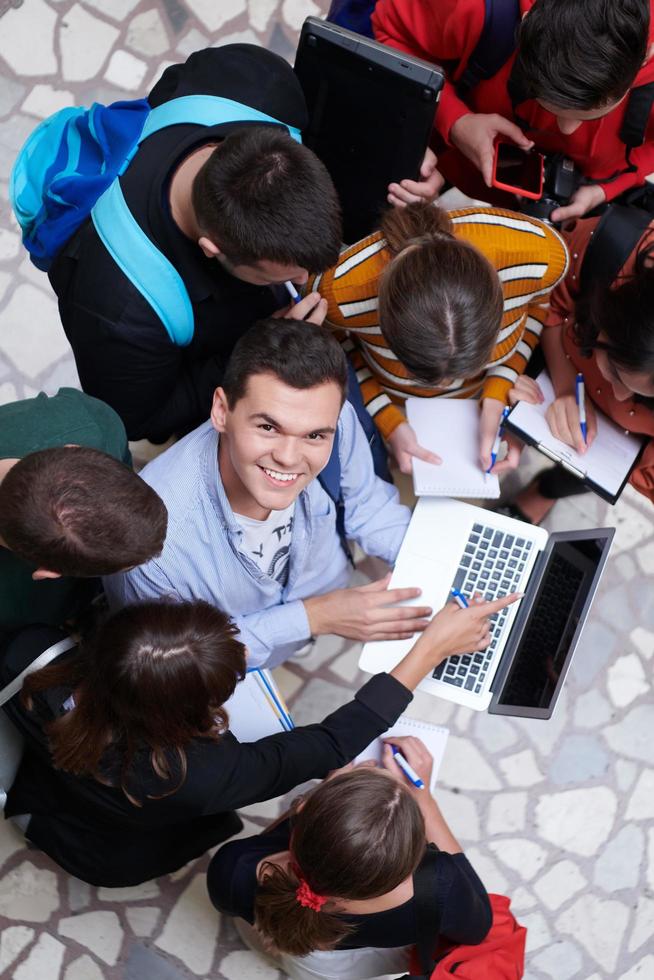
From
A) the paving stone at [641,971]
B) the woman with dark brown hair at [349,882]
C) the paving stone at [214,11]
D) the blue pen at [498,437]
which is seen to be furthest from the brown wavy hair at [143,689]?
the paving stone at [214,11]

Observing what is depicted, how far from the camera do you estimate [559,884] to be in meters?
→ 3.48

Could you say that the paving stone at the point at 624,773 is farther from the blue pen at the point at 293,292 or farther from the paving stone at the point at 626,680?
the blue pen at the point at 293,292

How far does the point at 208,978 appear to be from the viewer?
3.26m

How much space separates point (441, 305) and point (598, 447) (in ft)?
2.81

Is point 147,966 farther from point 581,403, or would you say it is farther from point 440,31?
point 440,31

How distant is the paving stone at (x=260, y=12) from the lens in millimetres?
4090

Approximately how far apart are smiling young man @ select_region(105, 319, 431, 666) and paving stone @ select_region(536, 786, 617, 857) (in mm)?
1297

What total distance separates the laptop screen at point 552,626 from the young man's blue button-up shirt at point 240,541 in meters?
0.49

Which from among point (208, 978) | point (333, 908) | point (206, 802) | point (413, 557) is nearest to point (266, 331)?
point (413, 557)

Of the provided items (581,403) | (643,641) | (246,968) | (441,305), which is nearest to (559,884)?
(643,641)

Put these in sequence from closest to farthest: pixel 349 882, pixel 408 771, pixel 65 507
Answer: pixel 65 507
pixel 349 882
pixel 408 771

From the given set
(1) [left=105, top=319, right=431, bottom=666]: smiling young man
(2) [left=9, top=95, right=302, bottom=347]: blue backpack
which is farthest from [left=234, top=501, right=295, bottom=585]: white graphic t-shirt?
(2) [left=9, top=95, right=302, bottom=347]: blue backpack

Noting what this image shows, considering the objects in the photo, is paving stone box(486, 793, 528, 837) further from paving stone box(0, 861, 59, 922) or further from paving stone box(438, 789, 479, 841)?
paving stone box(0, 861, 59, 922)

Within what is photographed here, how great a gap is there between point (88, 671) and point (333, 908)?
93cm
